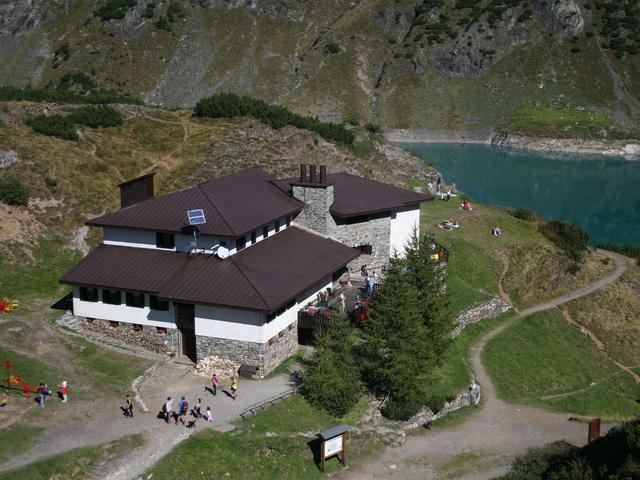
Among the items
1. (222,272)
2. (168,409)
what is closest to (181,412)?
(168,409)

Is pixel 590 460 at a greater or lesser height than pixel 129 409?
lesser

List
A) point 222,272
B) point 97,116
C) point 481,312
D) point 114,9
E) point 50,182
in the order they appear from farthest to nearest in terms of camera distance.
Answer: point 114,9 → point 97,116 → point 50,182 → point 481,312 → point 222,272

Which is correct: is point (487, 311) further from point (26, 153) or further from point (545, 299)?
point (26, 153)

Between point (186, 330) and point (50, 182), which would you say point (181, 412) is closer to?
point (186, 330)

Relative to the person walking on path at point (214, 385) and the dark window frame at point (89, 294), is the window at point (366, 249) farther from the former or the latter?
the person walking on path at point (214, 385)

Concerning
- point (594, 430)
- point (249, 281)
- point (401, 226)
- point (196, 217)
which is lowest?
point (594, 430)

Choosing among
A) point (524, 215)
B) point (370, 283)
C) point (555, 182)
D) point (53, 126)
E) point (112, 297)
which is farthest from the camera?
point (555, 182)

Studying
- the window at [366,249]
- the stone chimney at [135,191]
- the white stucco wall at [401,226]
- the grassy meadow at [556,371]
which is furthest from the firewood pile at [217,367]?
the white stucco wall at [401,226]
